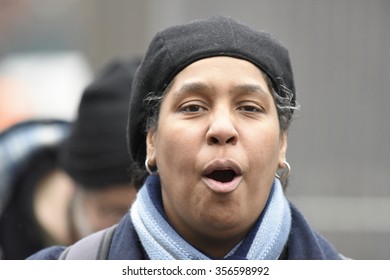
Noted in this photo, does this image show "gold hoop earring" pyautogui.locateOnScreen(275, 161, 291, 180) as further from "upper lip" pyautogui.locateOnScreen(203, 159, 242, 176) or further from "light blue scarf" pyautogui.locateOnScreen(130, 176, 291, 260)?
"upper lip" pyautogui.locateOnScreen(203, 159, 242, 176)

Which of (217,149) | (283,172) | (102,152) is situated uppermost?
(217,149)

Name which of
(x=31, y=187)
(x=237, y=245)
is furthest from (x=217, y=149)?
(x=31, y=187)

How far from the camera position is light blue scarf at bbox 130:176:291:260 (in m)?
2.05

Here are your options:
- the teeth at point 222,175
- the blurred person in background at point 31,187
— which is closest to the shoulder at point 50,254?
the teeth at point 222,175

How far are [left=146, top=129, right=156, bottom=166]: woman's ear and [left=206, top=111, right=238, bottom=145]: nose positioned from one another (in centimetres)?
16

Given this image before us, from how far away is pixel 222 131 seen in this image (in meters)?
1.94

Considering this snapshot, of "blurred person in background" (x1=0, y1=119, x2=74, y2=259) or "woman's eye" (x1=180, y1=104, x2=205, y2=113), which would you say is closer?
"woman's eye" (x1=180, y1=104, x2=205, y2=113)

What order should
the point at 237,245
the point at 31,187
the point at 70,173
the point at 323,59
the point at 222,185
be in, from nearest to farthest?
the point at 222,185
the point at 237,245
the point at 70,173
the point at 31,187
the point at 323,59

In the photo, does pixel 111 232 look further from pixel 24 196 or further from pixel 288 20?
pixel 288 20

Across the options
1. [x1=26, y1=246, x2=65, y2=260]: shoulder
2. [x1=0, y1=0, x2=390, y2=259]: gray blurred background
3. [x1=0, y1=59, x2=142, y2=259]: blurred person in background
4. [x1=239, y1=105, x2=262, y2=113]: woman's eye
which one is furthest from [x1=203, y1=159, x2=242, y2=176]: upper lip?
[x1=0, y1=0, x2=390, y2=259]: gray blurred background

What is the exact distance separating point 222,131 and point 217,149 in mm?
33

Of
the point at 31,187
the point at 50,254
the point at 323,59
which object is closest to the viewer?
the point at 50,254

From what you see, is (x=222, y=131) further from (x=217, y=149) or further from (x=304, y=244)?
(x=304, y=244)

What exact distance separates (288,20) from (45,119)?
43.9 inches
